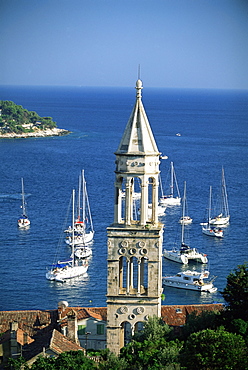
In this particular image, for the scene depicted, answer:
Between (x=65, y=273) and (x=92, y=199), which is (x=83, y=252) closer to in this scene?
(x=65, y=273)

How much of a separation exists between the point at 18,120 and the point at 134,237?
12939 centimetres

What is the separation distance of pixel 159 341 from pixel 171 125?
474 ft

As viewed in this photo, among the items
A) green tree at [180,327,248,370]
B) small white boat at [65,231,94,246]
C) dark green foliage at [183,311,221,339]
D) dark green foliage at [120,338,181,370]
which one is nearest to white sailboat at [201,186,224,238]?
small white boat at [65,231,94,246]

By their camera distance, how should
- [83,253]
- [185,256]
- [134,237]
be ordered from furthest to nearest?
[83,253] → [185,256] → [134,237]

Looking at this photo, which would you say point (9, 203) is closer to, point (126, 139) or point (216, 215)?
point (216, 215)

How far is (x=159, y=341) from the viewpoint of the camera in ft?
79.6

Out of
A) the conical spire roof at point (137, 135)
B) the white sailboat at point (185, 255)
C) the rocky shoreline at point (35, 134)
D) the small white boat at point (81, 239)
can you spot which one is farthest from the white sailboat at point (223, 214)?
the rocky shoreline at point (35, 134)

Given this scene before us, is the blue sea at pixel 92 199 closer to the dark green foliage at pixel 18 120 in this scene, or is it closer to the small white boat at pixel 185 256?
the small white boat at pixel 185 256

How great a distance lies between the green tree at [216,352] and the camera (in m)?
22.1

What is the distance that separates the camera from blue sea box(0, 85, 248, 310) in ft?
171

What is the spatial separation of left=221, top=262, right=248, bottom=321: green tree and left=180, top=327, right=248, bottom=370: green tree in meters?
2.01

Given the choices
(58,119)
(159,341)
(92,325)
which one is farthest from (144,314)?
(58,119)

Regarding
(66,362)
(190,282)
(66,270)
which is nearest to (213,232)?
(190,282)

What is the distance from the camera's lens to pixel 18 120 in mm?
152625
